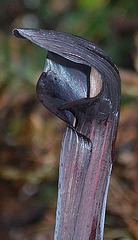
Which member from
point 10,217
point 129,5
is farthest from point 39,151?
point 129,5

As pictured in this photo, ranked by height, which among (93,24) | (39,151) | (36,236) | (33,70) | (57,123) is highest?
(93,24)

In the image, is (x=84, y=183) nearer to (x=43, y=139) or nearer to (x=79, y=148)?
(x=79, y=148)

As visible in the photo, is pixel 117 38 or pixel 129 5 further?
pixel 117 38

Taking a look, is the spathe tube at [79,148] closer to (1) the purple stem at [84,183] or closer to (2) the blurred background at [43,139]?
(1) the purple stem at [84,183]

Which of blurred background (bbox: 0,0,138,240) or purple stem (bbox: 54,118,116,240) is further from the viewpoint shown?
blurred background (bbox: 0,0,138,240)

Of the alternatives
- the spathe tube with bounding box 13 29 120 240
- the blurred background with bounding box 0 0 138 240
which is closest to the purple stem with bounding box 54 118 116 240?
the spathe tube with bounding box 13 29 120 240

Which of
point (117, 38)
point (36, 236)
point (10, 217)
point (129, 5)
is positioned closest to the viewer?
point (36, 236)

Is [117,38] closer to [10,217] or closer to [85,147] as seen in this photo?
[10,217]

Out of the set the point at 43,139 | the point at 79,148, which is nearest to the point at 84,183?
the point at 79,148

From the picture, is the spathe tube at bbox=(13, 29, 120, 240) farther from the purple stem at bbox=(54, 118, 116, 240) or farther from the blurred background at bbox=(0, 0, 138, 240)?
the blurred background at bbox=(0, 0, 138, 240)
